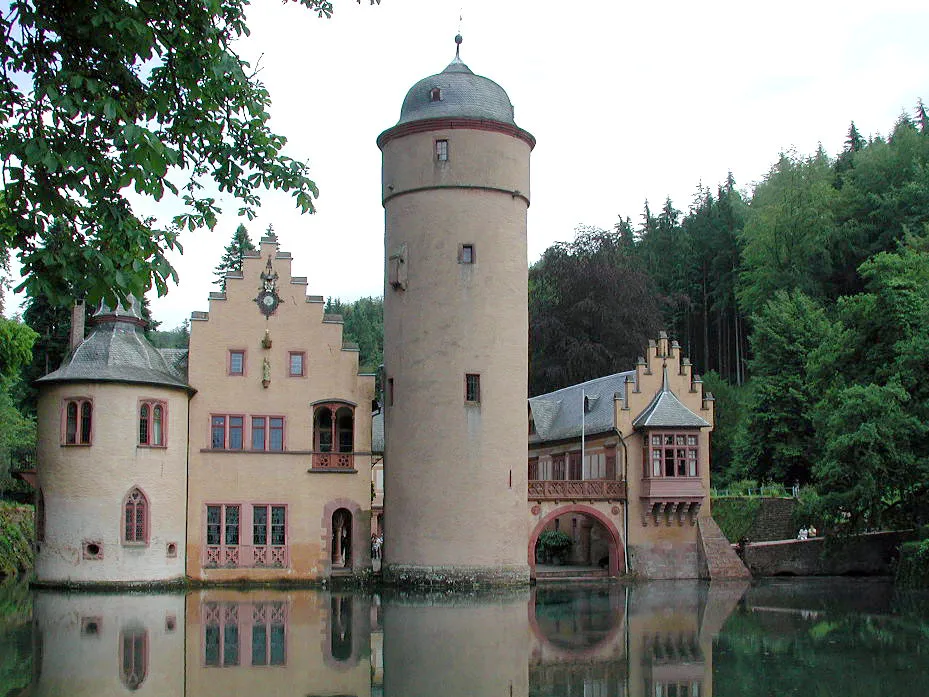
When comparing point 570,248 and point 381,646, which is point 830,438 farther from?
point 570,248

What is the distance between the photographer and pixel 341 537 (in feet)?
122

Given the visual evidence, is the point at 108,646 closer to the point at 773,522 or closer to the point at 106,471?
the point at 106,471

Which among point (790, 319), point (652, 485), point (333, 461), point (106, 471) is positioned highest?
point (790, 319)

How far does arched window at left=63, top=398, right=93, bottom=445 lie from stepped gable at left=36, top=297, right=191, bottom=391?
2.26 ft

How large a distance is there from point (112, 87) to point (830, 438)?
30.2 metres

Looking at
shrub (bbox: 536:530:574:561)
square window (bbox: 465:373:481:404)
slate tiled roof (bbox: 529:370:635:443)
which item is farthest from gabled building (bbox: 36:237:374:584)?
shrub (bbox: 536:530:574:561)

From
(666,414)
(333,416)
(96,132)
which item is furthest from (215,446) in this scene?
(96,132)

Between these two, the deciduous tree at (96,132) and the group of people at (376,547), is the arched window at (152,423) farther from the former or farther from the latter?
the deciduous tree at (96,132)

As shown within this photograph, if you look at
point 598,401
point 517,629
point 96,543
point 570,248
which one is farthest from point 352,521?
point 570,248

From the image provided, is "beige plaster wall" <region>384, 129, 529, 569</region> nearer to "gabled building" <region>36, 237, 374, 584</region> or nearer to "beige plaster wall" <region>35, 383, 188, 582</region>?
"gabled building" <region>36, 237, 374, 584</region>

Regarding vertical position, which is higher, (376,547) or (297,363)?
(297,363)

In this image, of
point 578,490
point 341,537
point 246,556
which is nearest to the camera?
point 246,556

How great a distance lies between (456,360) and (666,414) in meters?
8.55

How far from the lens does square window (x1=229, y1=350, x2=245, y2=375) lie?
111ft
